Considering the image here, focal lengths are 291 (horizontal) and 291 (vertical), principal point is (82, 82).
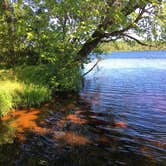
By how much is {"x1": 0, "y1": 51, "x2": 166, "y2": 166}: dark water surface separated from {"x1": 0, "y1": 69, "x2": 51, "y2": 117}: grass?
611 millimetres

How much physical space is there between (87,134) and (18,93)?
18.6 feet

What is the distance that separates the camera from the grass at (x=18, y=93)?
1456 centimetres

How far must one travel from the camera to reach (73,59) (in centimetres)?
1881

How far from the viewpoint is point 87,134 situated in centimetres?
1173

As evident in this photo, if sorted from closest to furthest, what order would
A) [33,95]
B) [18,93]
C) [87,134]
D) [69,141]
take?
1. [69,141]
2. [87,134]
3. [18,93]
4. [33,95]

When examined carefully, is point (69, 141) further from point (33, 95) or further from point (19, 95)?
point (33, 95)

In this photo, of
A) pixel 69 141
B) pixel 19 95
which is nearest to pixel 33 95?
pixel 19 95

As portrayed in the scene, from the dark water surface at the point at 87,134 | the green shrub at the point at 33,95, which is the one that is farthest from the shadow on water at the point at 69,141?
the green shrub at the point at 33,95

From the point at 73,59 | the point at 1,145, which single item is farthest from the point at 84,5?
the point at 1,145

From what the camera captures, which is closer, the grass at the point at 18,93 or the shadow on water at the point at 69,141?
the shadow on water at the point at 69,141

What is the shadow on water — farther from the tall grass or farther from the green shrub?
the green shrub

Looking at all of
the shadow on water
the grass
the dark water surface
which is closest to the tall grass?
the grass

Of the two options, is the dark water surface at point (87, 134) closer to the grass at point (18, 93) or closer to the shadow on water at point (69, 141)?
the shadow on water at point (69, 141)

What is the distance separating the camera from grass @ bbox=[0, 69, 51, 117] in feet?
47.8
